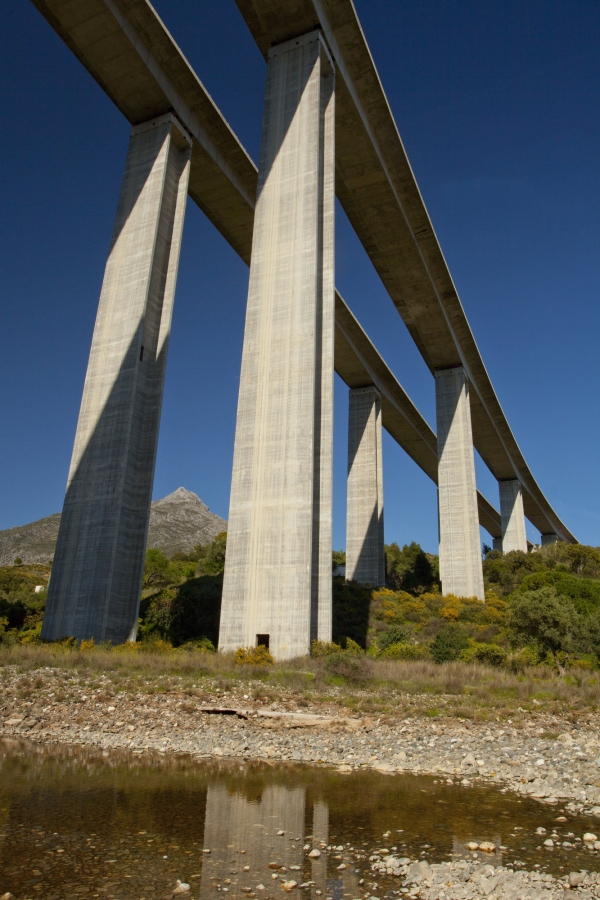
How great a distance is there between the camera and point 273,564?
60.8ft

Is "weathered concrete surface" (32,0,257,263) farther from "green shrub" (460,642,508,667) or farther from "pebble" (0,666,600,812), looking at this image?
"pebble" (0,666,600,812)

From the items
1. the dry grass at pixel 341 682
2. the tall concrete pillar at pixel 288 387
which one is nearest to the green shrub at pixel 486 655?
the dry grass at pixel 341 682

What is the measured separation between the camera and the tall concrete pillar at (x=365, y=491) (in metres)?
39.9

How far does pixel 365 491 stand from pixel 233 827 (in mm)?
36556

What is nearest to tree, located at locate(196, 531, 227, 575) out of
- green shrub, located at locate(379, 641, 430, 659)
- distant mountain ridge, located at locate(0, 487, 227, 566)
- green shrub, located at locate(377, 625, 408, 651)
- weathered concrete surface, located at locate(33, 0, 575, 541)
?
green shrub, located at locate(377, 625, 408, 651)

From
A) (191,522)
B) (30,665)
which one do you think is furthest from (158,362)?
(191,522)

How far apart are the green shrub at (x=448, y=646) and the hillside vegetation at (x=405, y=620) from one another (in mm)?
36

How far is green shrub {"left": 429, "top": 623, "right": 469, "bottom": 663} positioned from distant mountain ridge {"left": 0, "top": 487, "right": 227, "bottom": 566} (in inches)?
2627

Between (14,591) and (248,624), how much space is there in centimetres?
1447

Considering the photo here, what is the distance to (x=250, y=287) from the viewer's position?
856 inches

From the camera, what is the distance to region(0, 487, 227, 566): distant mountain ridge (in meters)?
85.9

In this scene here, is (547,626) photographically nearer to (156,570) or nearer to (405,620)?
(405,620)

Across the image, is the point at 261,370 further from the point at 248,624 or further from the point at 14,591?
the point at 14,591

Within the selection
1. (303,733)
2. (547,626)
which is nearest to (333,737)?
(303,733)
